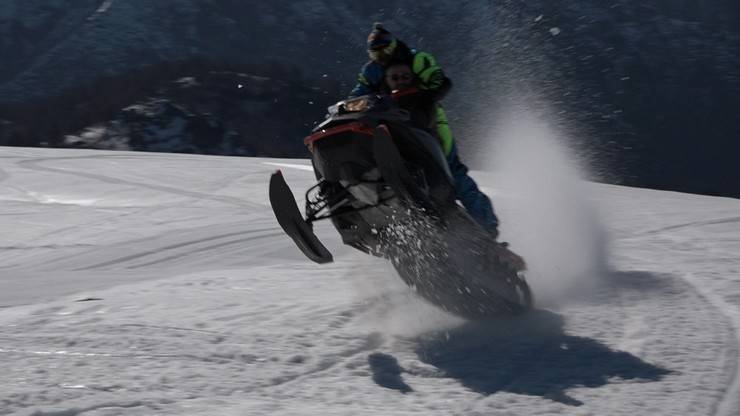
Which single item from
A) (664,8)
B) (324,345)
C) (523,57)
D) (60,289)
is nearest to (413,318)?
(324,345)

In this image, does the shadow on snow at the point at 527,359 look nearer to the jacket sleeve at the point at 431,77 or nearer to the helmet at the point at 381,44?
the jacket sleeve at the point at 431,77

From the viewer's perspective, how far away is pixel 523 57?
90250 mm

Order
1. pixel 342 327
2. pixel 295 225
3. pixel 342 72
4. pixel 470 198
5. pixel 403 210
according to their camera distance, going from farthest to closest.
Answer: pixel 342 72
pixel 470 198
pixel 295 225
pixel 403 210
pixel 342 327

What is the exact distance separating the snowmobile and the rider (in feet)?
0.99

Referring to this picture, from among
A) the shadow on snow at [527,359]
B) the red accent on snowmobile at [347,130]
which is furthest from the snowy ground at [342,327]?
the red accent on snowmobile at [347,130]

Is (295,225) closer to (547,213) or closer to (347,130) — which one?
(347,130)

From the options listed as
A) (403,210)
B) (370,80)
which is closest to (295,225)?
(403,210)

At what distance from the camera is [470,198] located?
5500 mm

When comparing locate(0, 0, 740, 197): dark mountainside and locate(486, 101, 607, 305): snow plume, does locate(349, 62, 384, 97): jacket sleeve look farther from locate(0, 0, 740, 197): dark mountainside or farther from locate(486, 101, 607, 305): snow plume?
locate(0, 0, 740, 197): dark mountainside

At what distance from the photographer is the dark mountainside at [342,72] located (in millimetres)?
72750

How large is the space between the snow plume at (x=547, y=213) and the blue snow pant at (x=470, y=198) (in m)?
0.54

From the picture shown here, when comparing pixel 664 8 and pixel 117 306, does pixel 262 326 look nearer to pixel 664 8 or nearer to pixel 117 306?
pixel 117 306

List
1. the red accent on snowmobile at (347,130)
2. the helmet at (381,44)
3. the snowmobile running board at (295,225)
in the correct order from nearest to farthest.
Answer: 1. the red accent on snowmobile at (347,130)
2. the snowmobile running board at (295,225)
3. the helmet at (381,44)

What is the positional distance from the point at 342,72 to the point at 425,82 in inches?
4239
